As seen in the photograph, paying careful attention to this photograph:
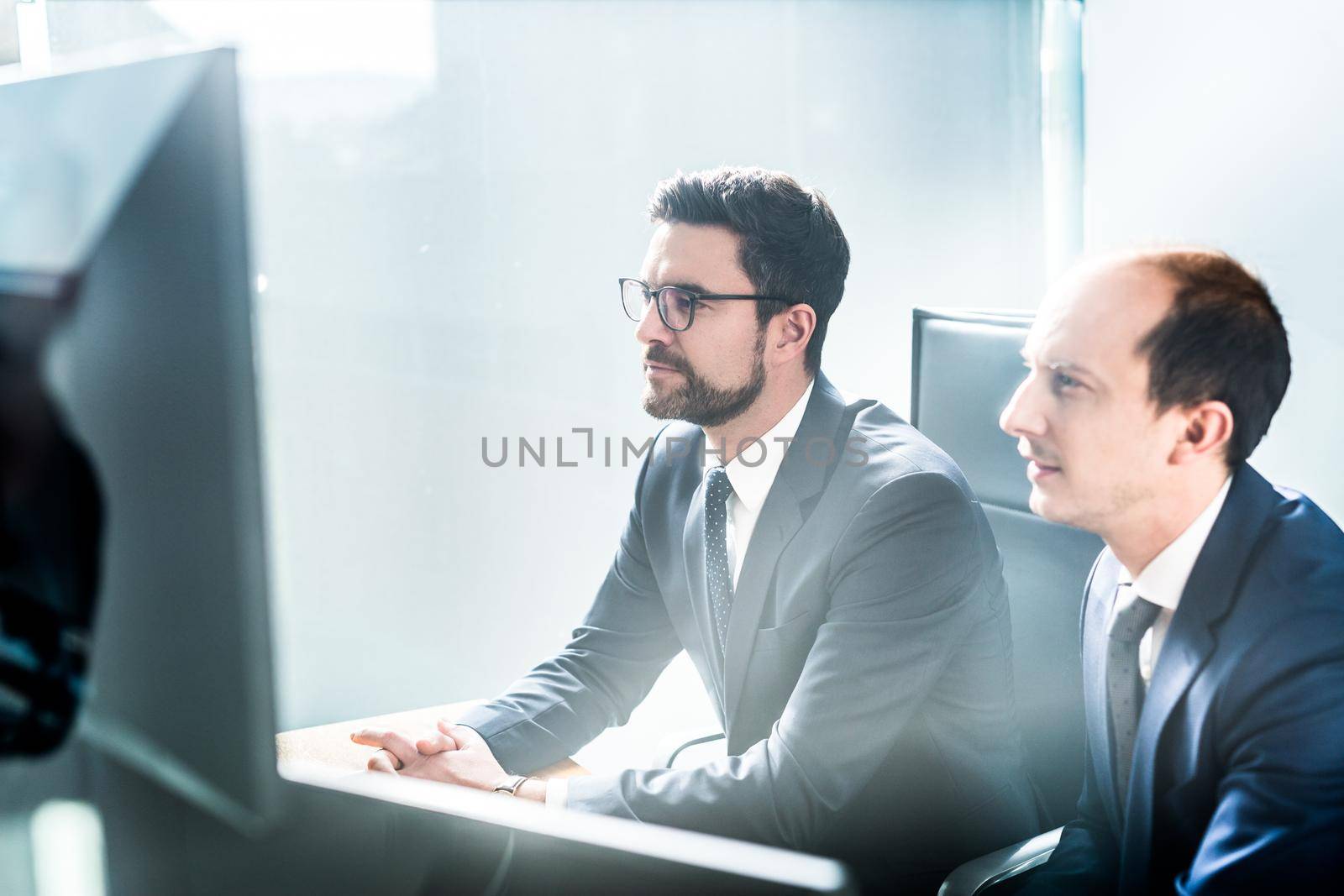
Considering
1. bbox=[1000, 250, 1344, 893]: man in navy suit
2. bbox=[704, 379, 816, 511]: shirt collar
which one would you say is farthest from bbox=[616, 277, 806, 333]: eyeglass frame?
bbox=[1000, 250, 1344, 893]: man in navy suit

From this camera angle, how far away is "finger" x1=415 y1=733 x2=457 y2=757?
56.4 inches

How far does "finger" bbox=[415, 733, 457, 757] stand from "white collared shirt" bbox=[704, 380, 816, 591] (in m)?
0.47

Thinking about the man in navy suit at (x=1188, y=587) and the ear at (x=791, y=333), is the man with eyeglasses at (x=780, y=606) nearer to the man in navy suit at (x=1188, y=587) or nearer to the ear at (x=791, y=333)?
the ear at (x=791, y=333)

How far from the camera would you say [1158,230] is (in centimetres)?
257

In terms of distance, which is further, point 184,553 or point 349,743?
point 349,743

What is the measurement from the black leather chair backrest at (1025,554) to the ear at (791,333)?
0.22m

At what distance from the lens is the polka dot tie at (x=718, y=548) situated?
164 centimetres

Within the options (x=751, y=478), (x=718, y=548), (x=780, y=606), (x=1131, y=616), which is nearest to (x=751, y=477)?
(x=751, y=478)

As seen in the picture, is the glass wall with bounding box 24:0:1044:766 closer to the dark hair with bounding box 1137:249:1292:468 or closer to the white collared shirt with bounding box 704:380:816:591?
the white collared shirt with bounding box 704:380:816:591

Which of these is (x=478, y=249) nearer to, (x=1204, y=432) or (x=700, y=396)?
(x=700, y=396)

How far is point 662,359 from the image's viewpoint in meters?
1.78

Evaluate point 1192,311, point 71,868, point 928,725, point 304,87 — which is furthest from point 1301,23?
point 71,868

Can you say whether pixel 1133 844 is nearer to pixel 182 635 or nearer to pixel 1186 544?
pixel 1186 544

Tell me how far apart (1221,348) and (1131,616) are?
31 centimetres
